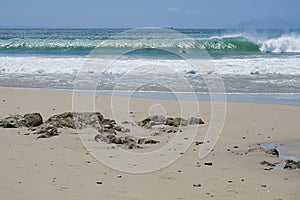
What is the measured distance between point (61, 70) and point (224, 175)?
15.1m

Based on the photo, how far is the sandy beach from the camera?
453 centimetres

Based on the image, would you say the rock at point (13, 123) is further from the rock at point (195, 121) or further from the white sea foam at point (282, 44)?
the white sea foam at point (282, 44)

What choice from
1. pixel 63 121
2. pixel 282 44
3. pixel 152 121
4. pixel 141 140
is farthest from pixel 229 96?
pixel 282 44

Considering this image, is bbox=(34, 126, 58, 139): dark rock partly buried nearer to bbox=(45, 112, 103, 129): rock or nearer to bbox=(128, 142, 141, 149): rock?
bbox=(45, 112, 103, 129): rock

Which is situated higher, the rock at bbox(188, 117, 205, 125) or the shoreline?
the shoreline

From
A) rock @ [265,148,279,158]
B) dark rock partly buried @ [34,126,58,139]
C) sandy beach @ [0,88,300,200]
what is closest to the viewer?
sandy beach @ [0,88,300,200]

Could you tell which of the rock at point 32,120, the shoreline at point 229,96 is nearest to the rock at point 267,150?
the rock at point 32,120

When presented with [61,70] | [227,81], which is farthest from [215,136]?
[61,70]

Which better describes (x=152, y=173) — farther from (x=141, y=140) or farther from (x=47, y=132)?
(x=47, y=132)

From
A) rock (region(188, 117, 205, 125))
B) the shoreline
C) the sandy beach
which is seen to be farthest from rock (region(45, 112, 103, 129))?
the shoreline

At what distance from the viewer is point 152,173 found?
5223 mm

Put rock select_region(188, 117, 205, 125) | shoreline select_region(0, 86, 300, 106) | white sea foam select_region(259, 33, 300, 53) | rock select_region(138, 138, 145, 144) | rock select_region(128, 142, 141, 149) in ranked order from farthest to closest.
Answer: white sea foam select_region(259, 33, 300, 53), shoreline select_region(0, 86, 300, 106), rock select_region(188, 117, 205, 125), rock select_region(138, 138, 145, 144), rock select_region(128, 142, 141, 149)

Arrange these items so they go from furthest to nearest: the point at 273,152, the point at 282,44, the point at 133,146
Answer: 1. the point at 282,44
2. the point at 133,146
3. the point at 273,152

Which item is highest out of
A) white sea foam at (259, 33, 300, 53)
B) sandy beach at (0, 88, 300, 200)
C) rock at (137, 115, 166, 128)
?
white sea foam at (259, 33, 300, 53)
